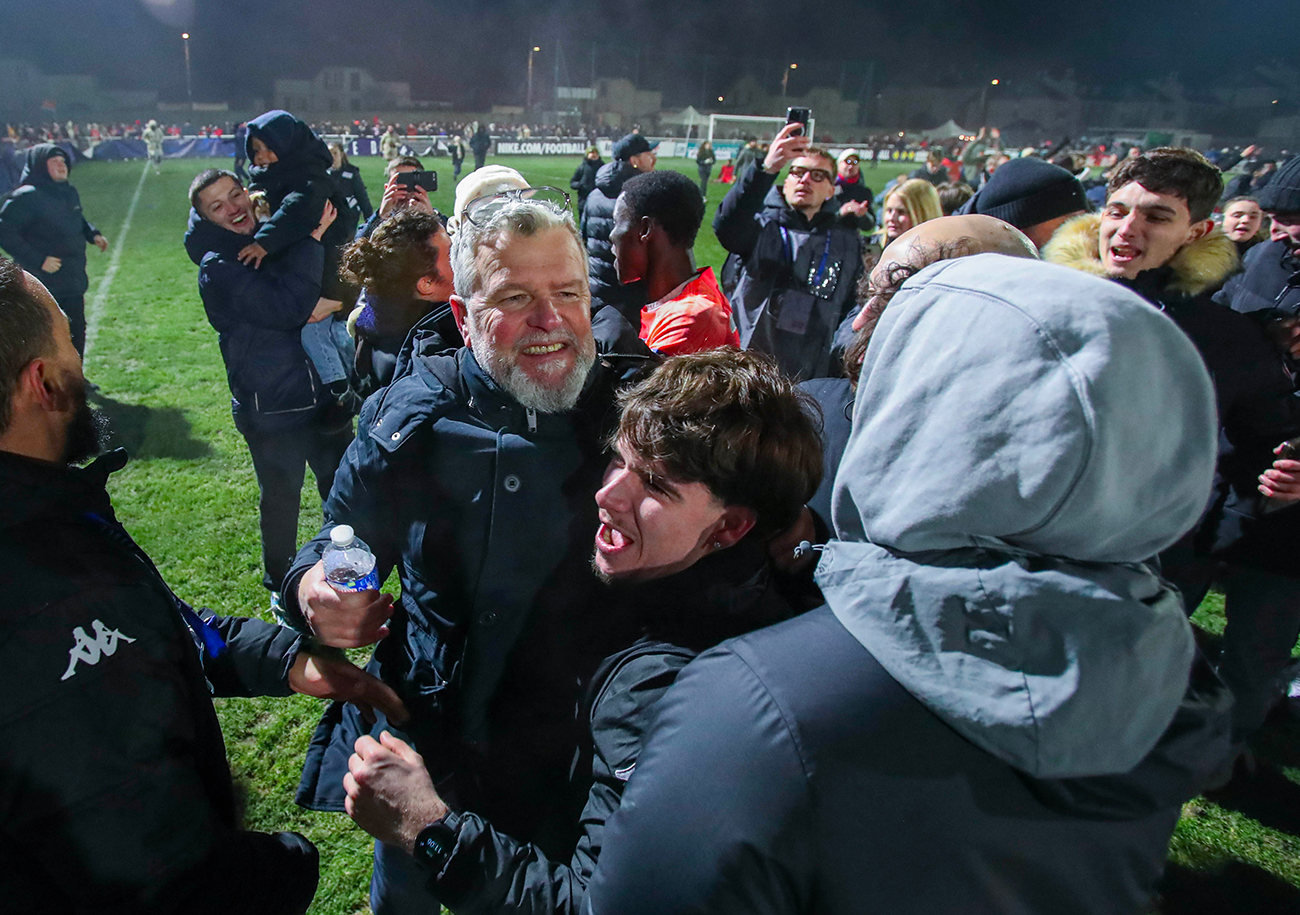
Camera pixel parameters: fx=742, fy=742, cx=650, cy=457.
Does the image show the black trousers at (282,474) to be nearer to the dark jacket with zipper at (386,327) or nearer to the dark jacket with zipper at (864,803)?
the dark jacket with zipper at (386,327)

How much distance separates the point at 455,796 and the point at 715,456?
128 cm

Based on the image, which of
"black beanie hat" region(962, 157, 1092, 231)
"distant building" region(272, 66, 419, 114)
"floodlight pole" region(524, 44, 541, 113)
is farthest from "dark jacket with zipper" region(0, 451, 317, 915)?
"distant building" region(272, 66, 419, 114)

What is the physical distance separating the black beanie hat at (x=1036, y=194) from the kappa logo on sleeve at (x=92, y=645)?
3.79 meters

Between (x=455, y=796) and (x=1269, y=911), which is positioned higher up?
(x=455, y=796)

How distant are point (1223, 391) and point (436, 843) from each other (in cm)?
301

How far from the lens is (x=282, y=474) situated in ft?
13.2

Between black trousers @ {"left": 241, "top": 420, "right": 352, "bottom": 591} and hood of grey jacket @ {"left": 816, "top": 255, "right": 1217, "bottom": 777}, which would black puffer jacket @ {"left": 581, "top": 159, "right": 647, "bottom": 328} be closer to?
black trousers @ {"left": 241, "top": 420, "right": 352, "bottom": 591}

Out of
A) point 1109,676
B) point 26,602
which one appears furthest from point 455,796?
point 1109,676

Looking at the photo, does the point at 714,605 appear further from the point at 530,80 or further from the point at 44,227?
the point at 530,80

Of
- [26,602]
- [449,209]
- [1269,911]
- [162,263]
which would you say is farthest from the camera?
[449,209]

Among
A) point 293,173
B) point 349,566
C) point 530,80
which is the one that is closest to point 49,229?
point 293,173

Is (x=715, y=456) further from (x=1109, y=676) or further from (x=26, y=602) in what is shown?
(x=26, y=602)

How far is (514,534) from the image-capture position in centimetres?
180

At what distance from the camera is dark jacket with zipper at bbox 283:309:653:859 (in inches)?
71.5
